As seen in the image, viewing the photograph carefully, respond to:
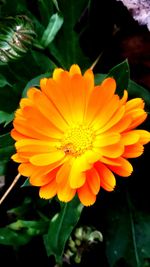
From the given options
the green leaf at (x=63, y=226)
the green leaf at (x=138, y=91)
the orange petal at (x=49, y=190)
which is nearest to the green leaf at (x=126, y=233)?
the green leaf at (x=63, y=226)

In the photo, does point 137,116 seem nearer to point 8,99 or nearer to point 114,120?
point 114,120

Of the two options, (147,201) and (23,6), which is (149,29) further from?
(147,201)

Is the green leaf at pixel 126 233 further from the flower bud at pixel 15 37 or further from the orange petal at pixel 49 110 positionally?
the flower bud at pixel 15 37

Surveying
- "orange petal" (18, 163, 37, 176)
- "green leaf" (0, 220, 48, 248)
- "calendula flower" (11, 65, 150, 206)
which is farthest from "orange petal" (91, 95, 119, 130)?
"green leaf" (0, 220, 48, 248)

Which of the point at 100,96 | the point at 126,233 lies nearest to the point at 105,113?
the point at 100,96

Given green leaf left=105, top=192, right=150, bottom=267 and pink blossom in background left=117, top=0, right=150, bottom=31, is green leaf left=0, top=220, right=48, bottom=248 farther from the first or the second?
pink blossom in background left=117, top=0, right=150, bottom=31

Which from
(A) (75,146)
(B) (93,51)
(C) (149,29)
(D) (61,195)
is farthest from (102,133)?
(B) (93,51)
